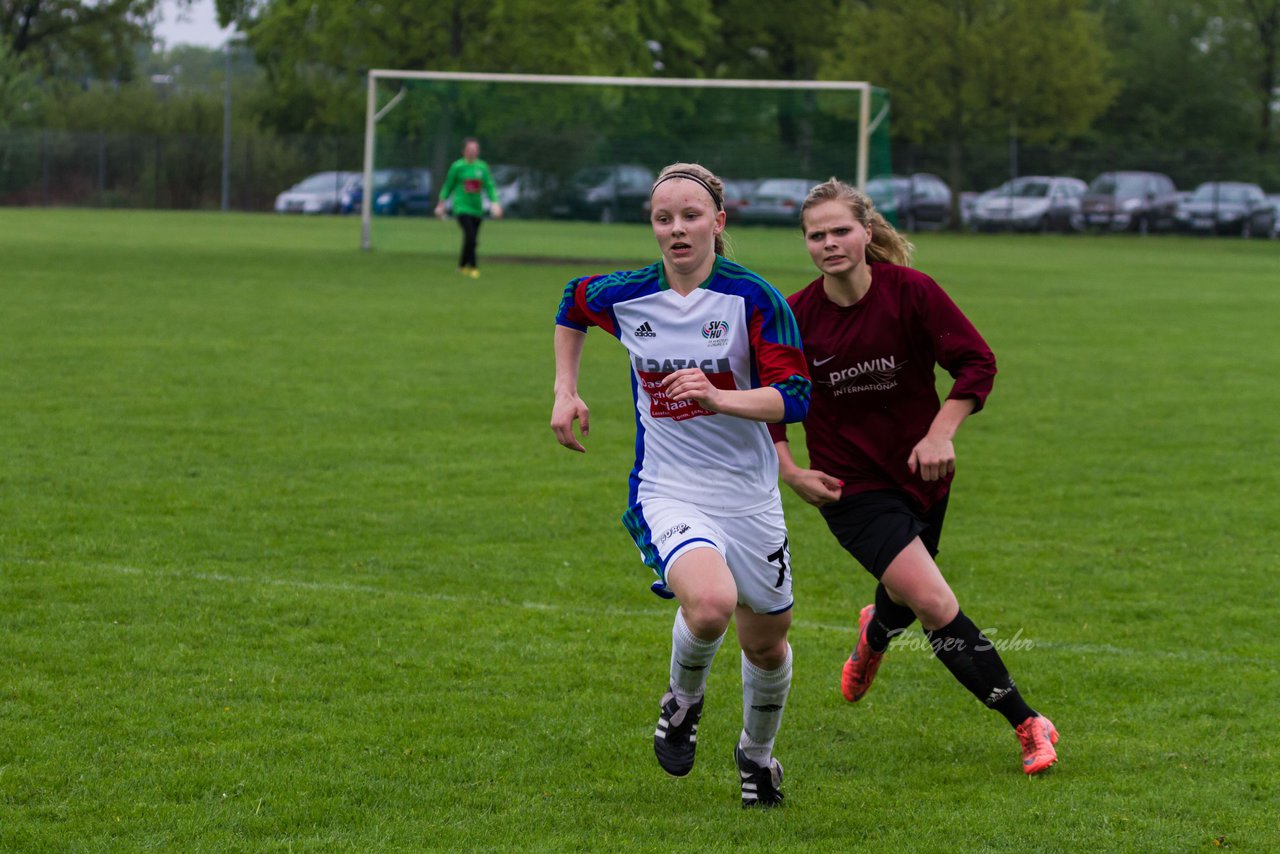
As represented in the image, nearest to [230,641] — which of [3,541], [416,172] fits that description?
[3,541]

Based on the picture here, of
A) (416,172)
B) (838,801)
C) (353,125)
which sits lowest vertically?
(838,801)

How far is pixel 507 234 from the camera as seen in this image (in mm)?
29578

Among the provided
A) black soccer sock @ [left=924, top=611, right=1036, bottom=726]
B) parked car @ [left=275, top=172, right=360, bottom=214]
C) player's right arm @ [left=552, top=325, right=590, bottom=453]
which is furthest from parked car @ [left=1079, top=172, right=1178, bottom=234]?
player's right arm @ [left=552, top=325, right=590, bottom=453]

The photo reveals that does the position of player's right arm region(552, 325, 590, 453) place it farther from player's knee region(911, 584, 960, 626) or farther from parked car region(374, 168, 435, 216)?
parked car region(374, 168, 435, 216)

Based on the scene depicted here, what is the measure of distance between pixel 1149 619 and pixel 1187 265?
1176 inches

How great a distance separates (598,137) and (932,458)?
79.3ft

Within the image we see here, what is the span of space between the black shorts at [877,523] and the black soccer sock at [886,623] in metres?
0.38

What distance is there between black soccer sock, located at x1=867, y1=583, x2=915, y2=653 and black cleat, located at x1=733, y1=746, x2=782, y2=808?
0.99 metres

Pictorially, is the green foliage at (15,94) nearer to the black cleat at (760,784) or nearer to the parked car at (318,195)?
the parked car at (318,195)

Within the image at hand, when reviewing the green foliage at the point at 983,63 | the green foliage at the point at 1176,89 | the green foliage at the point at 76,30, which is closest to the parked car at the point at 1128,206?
the green foliage at the point at 983,63

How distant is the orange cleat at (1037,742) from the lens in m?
5.12

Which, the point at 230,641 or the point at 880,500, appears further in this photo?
the point at 230,641

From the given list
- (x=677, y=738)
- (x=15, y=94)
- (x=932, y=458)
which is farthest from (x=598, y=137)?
(x=15, y=94)

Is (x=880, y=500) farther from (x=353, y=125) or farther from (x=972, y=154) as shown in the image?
(x=353, y=125)
